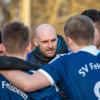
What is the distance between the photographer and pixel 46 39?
6109mm

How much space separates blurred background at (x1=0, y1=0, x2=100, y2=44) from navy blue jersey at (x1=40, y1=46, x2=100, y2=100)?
47.9ft

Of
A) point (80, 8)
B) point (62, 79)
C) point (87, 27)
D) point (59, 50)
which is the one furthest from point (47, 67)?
point (80, 8)

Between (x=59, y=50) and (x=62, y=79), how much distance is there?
138cm

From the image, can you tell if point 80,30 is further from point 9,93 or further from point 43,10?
point 43,10

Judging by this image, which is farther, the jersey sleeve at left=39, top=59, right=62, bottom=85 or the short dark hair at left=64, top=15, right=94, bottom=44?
the short dark hair at left=64, top=15, right=94, bottom=44

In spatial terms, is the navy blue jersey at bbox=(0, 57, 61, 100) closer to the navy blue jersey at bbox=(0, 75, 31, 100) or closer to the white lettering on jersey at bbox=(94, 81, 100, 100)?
the navy blue jersey at bbox=(0, 75, 31, 100)

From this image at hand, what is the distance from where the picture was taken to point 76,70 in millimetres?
4625

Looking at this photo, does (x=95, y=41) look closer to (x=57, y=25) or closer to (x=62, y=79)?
(x=62, y=79)

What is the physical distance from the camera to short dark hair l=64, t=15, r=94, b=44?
4676mm

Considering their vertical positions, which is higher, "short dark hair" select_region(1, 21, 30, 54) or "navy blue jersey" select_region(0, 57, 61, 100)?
"short dark hair" select_region(1, 21, 30, 54)

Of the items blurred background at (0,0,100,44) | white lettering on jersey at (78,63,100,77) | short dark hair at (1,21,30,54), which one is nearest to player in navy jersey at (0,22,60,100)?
short dark hair at (1,21,30,54)

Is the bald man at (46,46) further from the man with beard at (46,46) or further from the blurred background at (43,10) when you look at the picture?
the blurred background at (43,10)

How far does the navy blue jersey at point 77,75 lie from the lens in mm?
4605

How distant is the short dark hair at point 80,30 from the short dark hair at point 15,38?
1.08ft
